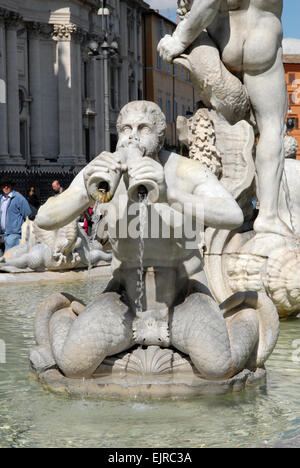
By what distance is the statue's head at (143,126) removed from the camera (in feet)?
14.4

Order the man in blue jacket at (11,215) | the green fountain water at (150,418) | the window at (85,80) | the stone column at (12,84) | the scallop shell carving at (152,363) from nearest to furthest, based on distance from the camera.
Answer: the green fountain water at (150,418)
the scallop shell carving at (152,363)
the man in blue jacket at (11,215)
the stone column at (12,84)
the window at (85,80)

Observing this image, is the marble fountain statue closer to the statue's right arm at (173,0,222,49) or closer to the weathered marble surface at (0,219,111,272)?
the statue's right arm at (173,0,222,49)

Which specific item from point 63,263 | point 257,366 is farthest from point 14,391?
point 63,263

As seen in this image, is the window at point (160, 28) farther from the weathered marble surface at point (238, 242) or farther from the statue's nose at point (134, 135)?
the statue's nose at point (134, 135)

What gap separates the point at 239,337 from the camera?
453 cm

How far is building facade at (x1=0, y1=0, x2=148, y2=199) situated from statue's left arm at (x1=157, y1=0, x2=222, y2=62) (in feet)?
110

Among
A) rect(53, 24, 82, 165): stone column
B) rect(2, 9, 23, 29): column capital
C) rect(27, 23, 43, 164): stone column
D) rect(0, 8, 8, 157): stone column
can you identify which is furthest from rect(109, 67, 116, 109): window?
rect(0, 8, 8, 157): stone column

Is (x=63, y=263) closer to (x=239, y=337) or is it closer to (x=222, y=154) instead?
(x=222, y=154)

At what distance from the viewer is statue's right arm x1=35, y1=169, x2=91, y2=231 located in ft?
14.2

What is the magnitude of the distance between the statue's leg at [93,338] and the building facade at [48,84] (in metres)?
35.4

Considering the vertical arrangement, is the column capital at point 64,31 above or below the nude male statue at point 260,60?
above

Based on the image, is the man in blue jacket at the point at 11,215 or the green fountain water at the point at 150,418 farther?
the man in blue jacket at the point at 11,215

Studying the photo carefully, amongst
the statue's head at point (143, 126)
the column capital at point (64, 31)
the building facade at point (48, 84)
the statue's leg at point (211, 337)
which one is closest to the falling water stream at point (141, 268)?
the statue's leg at point (211, 337)

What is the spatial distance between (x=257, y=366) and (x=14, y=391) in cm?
121
